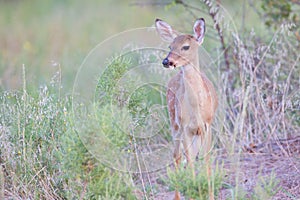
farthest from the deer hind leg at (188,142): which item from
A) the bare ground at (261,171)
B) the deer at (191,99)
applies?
the bare ground at (261,171)

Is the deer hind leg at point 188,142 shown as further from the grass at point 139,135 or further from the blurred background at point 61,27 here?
the blurred background at point 61,27

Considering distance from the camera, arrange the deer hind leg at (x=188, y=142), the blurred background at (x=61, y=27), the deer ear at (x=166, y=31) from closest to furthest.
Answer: the deer hind leg at (x=188, y=142) → the deer ear at (x=166, y=31) → the blurred background at (x=61, y=27)

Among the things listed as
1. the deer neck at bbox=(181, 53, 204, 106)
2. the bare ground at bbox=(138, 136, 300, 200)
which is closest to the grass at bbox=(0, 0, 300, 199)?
the bare ground at bbox=(138, 136, 300, 200)

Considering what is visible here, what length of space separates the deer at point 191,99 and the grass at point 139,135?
0.23 meters

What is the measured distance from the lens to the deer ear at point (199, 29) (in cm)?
671

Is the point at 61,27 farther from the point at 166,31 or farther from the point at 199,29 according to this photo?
the point at 199,29

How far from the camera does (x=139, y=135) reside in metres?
6.74

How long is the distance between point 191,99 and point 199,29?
0.68 metres

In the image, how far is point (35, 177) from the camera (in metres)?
6.11

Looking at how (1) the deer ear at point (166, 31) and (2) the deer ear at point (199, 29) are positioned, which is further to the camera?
(1) the deer ear at point (166, 31)

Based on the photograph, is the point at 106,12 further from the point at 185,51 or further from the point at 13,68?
the point at 185,51

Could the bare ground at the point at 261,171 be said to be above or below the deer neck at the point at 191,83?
below

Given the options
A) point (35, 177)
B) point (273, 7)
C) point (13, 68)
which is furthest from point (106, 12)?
point (35, 177)

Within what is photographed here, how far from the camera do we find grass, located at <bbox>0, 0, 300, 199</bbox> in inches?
207
